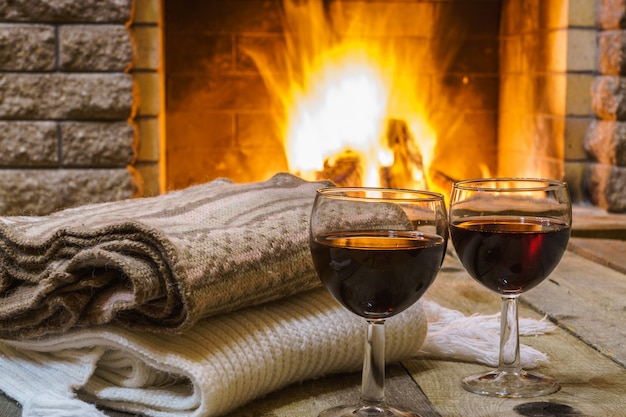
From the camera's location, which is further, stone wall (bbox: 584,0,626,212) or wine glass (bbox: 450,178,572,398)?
stone wall (bbox: 584,0,626,212)

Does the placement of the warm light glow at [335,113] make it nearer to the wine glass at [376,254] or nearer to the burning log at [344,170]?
the burning log at [344,170]

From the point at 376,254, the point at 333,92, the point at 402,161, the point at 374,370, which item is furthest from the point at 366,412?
the point at 333,92

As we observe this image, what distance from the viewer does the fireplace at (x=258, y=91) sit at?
103 inches

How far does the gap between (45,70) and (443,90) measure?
145 centimetres

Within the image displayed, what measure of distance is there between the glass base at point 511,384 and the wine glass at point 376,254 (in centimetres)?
13

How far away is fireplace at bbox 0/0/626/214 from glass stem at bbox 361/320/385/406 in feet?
6.36

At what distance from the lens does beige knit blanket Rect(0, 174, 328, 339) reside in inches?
31.4

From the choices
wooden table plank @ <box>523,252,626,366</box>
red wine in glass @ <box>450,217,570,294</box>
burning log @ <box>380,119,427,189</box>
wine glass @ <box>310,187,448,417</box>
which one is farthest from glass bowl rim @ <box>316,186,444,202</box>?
burning log @ <box>380,119,427,189</box>

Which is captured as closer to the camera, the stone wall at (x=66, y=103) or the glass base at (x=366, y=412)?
the glass base at (x=366, y=412)

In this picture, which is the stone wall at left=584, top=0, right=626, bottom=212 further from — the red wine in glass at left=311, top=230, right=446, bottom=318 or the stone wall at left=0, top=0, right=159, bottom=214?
the red wine in glass at left=311, top=230, right=446, bottom=318

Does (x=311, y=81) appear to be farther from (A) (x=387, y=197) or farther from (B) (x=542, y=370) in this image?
(A) (x=387, y=197)

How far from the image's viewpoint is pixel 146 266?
793mm

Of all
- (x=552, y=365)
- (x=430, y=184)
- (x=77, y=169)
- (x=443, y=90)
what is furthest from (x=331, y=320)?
Result: (x=443, y=90)

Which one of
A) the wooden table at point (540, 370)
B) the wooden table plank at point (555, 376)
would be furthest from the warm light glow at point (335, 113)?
the wooden table plank at point (555, 376)
